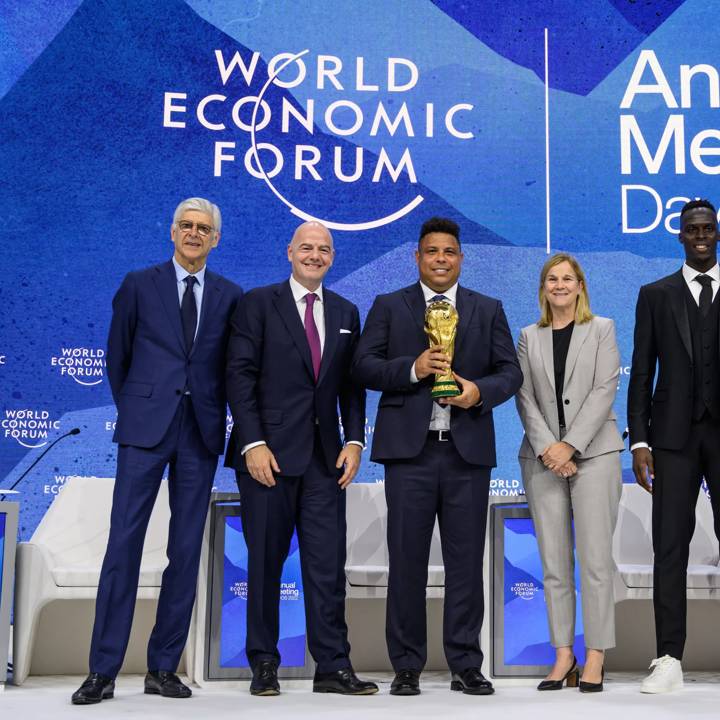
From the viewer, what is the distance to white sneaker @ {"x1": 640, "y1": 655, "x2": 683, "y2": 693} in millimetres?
3420

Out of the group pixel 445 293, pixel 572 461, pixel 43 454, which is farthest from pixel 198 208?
pixel 43 454

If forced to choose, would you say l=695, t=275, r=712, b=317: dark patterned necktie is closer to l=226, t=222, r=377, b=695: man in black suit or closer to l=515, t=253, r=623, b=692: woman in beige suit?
l=515, t=253, r=623, b=692: woman in beige suit

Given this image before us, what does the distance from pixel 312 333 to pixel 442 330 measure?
51 centimetres

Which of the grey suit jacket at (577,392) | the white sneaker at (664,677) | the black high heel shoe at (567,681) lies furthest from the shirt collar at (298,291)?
the white sneaker at (664,677)

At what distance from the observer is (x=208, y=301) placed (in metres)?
3.55

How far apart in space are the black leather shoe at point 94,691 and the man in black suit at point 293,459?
1.61ft

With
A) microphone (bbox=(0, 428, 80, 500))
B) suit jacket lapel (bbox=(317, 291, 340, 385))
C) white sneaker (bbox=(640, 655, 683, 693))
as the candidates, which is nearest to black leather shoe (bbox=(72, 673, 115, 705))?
suit jacket lapel (bbox=(317, 291, 340, 385))

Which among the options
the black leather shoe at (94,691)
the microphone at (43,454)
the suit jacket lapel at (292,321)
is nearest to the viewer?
the black leather shoe at (94,691)

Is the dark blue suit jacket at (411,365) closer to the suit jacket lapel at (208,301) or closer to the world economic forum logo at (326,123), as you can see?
the suit jacket lapel at (208,301)

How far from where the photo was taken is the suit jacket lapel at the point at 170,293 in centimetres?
346

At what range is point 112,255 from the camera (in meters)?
5.49

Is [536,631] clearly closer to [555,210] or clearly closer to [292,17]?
[555,210]

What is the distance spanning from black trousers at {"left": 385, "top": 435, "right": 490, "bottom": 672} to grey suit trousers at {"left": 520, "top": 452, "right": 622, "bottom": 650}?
0.95 feet

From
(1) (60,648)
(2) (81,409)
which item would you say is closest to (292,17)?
(2) (81,409)
